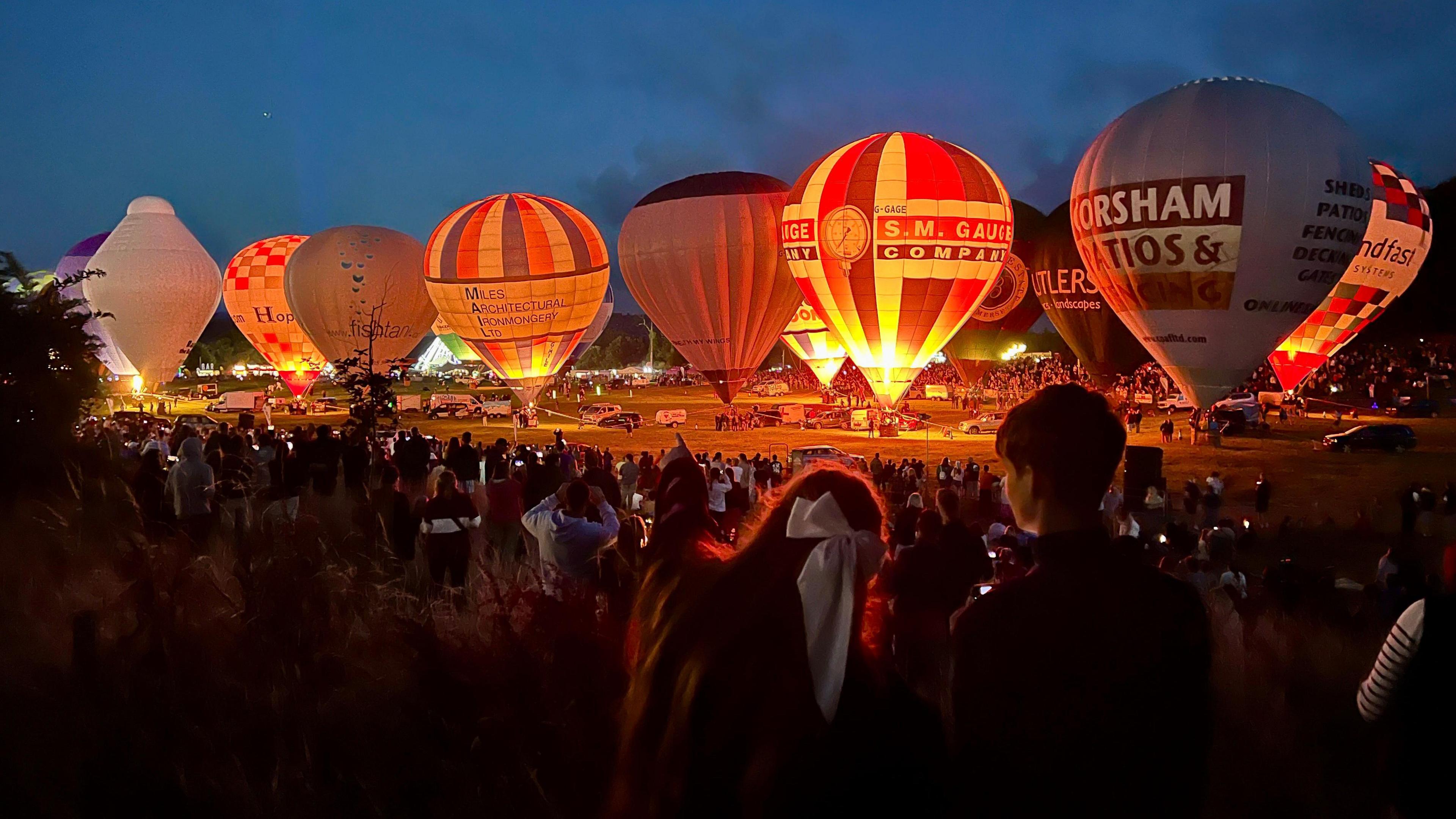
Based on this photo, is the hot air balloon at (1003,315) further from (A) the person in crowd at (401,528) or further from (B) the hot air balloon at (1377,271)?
(A) the person in crowd at (401,528)

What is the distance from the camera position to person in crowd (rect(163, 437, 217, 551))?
252 inches

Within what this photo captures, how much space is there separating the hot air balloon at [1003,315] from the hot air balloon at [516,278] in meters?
9.44

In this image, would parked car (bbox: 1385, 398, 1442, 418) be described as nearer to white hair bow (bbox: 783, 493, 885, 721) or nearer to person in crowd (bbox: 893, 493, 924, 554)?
person in crowd (bbox: 893, 493, 924, 554)

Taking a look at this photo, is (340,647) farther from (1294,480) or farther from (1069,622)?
(1294,480)

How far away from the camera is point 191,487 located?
6.47 metres

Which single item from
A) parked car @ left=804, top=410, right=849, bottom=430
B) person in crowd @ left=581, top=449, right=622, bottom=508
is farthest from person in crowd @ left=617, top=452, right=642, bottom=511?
parked car @ left=804, top=410, right=849, bottom=430

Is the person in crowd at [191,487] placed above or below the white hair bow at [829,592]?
below

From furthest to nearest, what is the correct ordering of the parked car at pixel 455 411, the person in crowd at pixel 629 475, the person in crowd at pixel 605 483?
the parked car at pixel 455 411 < the person in crowd at pixel 629 475 < the person in crowd at pixel 605 483

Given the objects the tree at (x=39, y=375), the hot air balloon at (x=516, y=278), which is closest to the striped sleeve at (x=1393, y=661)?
the tree at (x=39, y=375)

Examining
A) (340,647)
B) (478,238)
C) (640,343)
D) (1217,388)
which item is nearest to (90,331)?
(478,238)

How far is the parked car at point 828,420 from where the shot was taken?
32.8 m

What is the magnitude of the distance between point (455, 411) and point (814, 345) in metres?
15.4

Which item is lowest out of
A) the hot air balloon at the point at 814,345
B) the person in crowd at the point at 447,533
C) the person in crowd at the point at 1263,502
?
the person in crowd at the point at 1263,502

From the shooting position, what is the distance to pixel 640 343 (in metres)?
131
